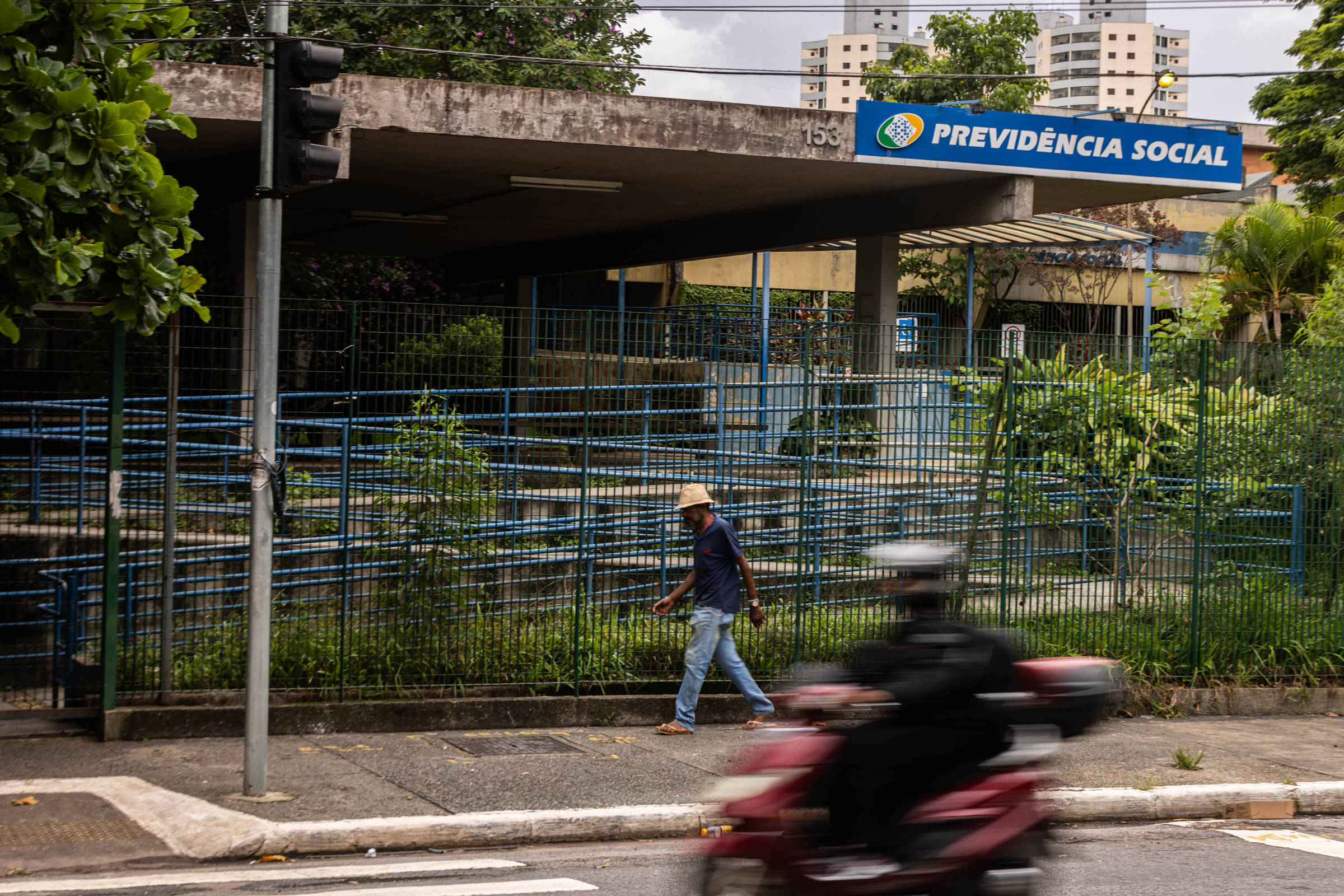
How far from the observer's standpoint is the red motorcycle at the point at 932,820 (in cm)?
442

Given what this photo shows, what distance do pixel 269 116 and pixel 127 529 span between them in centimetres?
322

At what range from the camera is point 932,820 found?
444cm

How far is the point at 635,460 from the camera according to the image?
9.84 meters

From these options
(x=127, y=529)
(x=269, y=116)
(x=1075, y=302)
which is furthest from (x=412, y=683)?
(x=1075, y=302)

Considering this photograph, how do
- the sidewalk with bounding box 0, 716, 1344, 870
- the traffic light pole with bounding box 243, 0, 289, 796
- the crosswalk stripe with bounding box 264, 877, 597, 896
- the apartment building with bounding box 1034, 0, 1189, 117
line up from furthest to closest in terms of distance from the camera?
1. the apartment building with bounding box 1034, 0, 1189, 117
2. the traffic light pole with bounding box 243, 0, 289, 796
3. the sidewalk with bounding box 0, 716, 1344, 870
4. the crosswalk stripe with bounding box 264, 877, 597, 896

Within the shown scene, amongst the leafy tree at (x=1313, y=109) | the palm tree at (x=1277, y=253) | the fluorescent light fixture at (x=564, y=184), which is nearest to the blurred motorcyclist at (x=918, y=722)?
the fluorescent light fixture at (x=564, y=184)

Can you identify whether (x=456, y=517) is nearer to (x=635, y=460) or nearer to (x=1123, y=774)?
(x=635, y=460)

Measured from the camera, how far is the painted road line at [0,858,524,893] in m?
5.69

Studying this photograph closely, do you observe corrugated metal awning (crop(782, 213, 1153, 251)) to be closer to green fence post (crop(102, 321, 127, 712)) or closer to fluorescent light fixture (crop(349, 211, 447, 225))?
fluorescent light fixture (crop(349, 211, 447, 225))

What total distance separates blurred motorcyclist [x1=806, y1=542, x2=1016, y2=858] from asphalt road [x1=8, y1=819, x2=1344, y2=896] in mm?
1281

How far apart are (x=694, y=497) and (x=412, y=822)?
321 centimetres

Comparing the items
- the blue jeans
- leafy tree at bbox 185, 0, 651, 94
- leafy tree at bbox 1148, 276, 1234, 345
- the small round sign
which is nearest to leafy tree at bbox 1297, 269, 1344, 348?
leafy tree at bbox 1148, 276, 1234, 345

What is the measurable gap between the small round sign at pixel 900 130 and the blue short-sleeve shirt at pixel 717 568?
7575 millimetres

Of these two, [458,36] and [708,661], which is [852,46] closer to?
[458,36]
